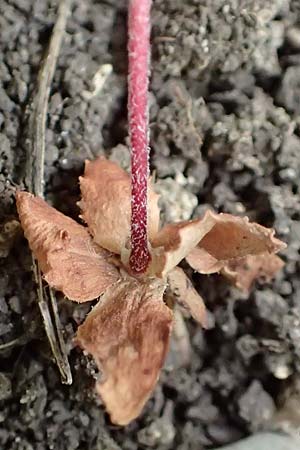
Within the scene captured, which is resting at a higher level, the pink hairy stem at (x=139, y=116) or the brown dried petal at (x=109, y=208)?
the pink hairy stem at (x=139, y=116)

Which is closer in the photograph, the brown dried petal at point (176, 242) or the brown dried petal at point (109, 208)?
the brown dried petal at point (176, 242)

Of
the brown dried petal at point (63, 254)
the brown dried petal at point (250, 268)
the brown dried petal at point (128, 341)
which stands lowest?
the brown dried petal at point (250, 268)

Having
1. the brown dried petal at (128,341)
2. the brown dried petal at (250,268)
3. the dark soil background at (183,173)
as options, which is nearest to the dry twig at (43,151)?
the dark soil background at (183,173)

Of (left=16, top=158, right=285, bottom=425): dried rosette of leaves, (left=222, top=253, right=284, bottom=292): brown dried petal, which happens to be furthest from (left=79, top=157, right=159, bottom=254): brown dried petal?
(left=222, top=253, right=284, bottom=292): brown dried petal

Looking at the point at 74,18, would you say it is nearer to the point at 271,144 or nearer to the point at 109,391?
the point at 271,144

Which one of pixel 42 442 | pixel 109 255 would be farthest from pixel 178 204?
pixel 42 442

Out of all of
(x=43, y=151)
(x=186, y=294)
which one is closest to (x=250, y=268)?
(x=186, y=294)

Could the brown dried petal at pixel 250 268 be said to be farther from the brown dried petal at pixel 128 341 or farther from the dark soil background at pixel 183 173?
the brown dried petal at pixel 128 341
